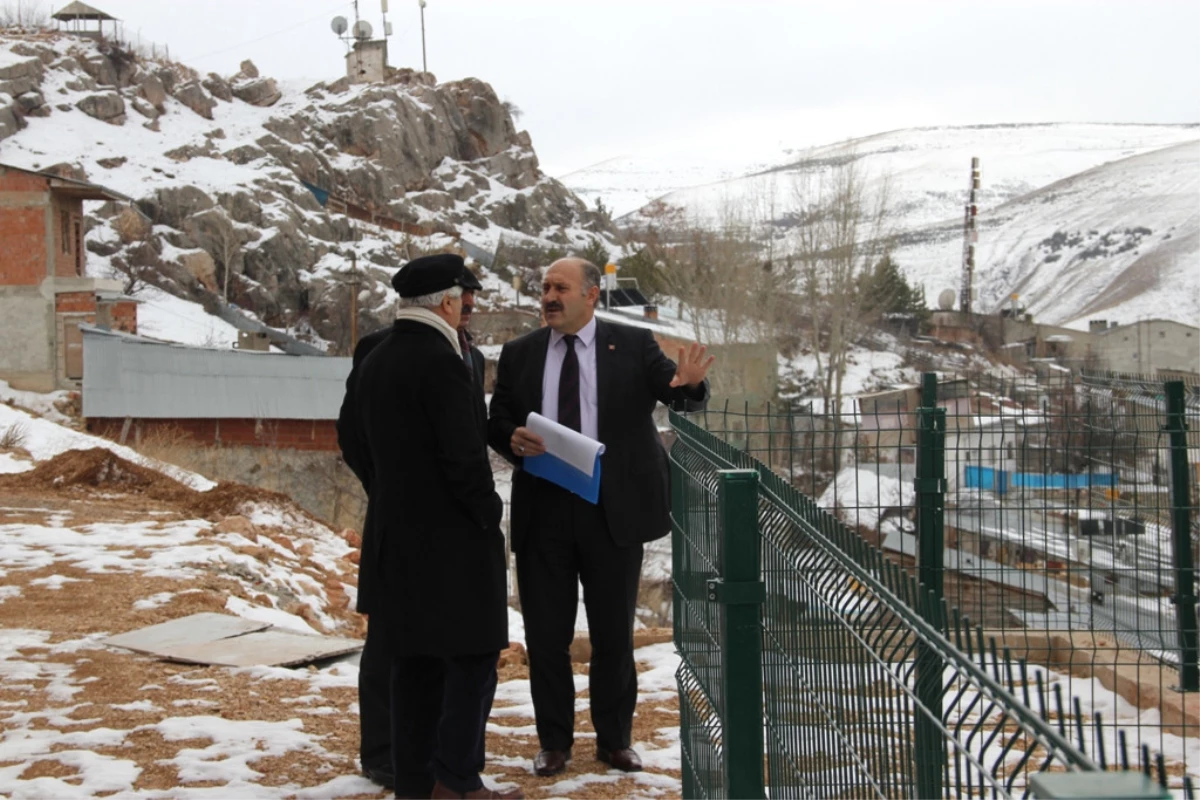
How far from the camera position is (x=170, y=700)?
6133 millimetres

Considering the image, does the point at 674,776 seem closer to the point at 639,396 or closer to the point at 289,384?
the point at 639,396

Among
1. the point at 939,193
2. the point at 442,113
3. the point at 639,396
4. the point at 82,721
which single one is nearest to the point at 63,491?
the point at 82,721

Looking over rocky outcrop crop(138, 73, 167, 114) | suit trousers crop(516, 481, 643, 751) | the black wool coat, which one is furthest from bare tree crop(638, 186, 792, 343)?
the black wool coat

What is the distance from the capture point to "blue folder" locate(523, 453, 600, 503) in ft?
14.8

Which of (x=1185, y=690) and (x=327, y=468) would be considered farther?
(x=327, y=468)

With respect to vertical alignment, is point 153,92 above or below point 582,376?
above

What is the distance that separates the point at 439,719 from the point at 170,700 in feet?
7.79

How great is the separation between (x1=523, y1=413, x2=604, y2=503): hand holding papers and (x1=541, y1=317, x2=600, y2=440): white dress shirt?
1.12 feet

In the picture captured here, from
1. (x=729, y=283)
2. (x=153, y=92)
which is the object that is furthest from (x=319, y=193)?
(x=729, y=283)

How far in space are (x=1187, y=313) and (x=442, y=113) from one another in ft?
226

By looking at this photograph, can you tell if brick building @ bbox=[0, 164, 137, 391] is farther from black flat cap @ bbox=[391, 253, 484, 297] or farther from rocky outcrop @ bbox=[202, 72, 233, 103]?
rocky outcrop @ bbox=[202, 72, 233, 103]

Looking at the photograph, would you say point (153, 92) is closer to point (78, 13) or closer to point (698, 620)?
point (78, 13)

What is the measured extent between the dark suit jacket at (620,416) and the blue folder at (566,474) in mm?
123

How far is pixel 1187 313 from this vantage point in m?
109
